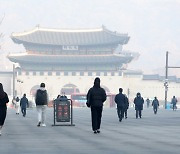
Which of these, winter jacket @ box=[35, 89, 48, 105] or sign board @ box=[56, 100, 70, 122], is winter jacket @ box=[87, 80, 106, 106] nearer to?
winter jacket @ box=[35, 89, 48, 105]

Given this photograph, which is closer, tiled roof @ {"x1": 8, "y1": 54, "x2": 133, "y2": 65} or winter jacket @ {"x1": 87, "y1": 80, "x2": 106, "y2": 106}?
winter jacket @ {"x1": 87, "y1": 80, "x2": 106, "y2": 106}

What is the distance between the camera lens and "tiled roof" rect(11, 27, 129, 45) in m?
134

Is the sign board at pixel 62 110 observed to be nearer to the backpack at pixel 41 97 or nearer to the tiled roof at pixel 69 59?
the backpack at pixel 41 97

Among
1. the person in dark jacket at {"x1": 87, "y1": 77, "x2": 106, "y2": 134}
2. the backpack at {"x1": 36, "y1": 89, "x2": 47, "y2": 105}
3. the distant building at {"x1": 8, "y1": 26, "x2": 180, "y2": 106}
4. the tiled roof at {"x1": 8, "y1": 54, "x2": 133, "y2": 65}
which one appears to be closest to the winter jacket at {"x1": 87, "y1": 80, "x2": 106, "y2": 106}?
the person in dark jacket at {"x1": 87, "y1": 77, "x2": 106, "y2": 134}

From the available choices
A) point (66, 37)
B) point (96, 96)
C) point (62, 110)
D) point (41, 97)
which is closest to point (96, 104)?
point (96, 96)

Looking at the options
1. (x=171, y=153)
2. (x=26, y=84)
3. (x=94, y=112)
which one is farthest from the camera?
(x=26, y=84)

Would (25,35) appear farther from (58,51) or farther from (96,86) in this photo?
(96,86)

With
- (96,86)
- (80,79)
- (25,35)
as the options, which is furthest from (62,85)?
(96,86)

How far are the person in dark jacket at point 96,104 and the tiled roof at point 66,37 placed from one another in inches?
4481

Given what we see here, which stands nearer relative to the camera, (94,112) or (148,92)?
(94,112)

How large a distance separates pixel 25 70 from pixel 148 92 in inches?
951

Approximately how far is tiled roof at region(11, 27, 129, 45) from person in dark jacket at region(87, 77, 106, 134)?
114 meters

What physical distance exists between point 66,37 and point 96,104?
383 ft

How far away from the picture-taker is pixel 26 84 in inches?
5089
